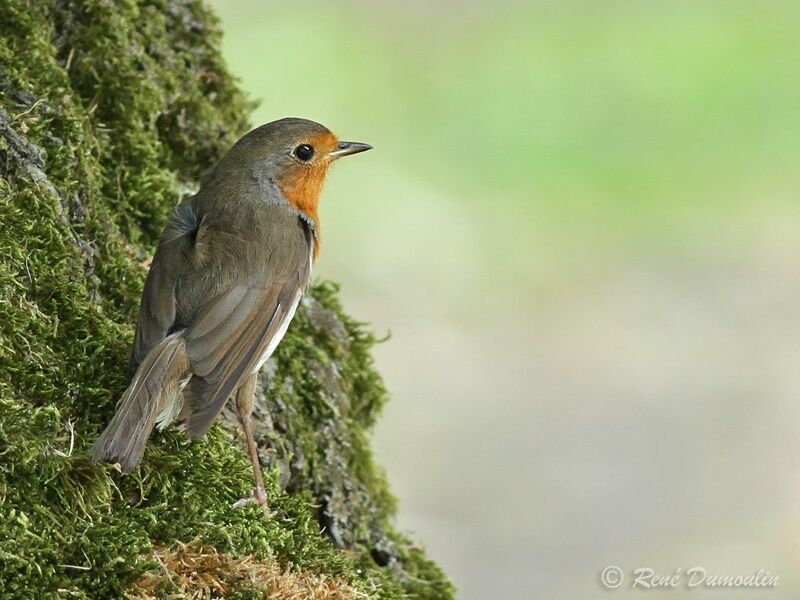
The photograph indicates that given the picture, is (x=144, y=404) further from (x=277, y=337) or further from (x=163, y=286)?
(x=277, y=337)

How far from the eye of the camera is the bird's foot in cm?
373

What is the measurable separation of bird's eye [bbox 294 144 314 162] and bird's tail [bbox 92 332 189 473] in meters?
1.32

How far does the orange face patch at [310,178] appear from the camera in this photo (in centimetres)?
493

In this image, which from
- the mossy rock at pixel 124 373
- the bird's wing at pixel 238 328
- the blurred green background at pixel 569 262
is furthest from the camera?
the blurred green background at pixel 569 262

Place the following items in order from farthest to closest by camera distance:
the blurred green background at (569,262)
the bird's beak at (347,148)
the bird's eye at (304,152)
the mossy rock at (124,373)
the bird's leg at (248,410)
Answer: the blurred green background at (569,262)
the bird's beak at (347,148)
the bird's eye at (304,152)
the bird's leg at (248,410)
the mossy rock at (124,373)

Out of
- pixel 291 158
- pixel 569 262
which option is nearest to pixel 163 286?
pixel 291 158

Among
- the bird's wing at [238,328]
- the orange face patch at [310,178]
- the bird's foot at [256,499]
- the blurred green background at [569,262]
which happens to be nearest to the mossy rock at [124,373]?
the bird's foot at [256,499]

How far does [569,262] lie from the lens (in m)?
10.5

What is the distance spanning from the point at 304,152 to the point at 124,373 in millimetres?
1558

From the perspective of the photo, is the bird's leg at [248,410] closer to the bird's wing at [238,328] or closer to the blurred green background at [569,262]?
the bird's wing at [238,328]

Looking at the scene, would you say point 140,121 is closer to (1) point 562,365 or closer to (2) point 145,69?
(2) point 145,69

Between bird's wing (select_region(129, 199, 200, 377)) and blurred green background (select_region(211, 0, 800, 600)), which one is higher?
blurred green background (select_region(211, 0, 800, 600))

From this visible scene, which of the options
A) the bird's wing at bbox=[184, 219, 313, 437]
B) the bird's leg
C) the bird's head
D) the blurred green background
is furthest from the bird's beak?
the blurred green background

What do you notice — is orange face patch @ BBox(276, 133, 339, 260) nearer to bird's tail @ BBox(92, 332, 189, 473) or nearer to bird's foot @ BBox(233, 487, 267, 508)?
bird's tail @ BBox(92, 332, 189, 473)
